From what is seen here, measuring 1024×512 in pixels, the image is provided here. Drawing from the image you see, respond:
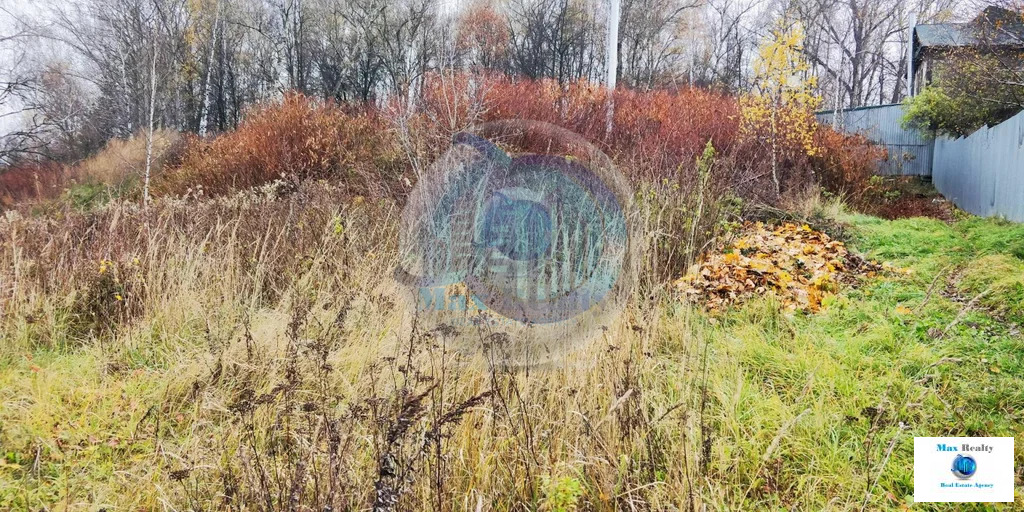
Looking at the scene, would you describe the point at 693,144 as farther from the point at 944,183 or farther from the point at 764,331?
the point at 944,183

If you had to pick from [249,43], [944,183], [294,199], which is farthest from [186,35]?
[944,183]

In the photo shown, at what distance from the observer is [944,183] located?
1159 centimetres

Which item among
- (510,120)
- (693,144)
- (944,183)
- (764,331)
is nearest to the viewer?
(764,331)

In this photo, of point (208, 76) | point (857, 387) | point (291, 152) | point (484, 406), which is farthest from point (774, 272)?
point (208, 76)

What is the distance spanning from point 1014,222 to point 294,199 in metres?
7.70

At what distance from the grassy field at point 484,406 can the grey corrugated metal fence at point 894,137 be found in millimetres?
13413

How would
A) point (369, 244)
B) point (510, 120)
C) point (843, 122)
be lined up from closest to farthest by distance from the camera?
point (369, 244), point (510, 120), point (843, 122)

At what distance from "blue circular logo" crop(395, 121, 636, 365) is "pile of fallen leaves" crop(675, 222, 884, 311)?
0.58 meters

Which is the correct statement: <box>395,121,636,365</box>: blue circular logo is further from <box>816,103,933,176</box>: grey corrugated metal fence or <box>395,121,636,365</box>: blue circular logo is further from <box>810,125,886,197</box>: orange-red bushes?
<box>816,103,933,176</box>: grey corrugated metal fence

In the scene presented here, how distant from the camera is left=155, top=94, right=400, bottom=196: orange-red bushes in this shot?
27.7 feet

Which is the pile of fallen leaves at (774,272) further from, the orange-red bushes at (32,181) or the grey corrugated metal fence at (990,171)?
the orange-red bushes at (32,181)

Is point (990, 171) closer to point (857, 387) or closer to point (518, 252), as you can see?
point (518, 252)

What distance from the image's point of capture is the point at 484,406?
1878 mm

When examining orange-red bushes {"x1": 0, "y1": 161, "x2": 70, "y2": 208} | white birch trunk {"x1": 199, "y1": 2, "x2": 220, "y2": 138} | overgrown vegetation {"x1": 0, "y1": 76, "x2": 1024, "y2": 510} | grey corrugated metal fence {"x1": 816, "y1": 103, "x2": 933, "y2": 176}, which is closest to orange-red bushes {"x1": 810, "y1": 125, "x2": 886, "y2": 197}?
overgrown vegetation {"x1": 0, "y1": 76, "x2": 1024, "y2": 510}
